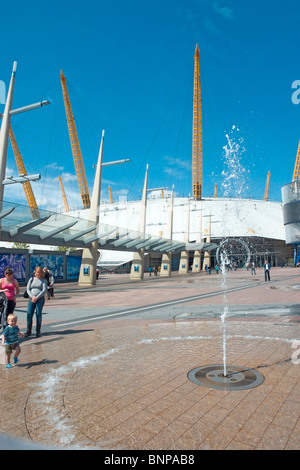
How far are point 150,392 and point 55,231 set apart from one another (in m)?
18.7

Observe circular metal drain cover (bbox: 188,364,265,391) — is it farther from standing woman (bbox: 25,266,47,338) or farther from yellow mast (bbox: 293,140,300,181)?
yellow mast (bbox: 293,140,300,181)

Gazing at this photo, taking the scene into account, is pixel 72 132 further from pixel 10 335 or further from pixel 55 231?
pixel 10 335

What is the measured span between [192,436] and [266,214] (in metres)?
99.5

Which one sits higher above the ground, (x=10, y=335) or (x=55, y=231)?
(x=55, y=231)

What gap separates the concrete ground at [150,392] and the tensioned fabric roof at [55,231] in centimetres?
1170

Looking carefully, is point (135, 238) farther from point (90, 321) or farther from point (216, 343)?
point (216, 343)

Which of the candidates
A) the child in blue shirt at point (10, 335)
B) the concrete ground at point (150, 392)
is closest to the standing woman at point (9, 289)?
the concrete ground at point (150, 392)

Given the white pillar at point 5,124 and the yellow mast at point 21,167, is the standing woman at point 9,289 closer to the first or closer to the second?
the white pillar at point 5,124

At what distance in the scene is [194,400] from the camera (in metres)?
3.76

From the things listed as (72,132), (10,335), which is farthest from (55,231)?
(72,132)

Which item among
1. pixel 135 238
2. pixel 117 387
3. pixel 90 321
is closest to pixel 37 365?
pixel 117 387

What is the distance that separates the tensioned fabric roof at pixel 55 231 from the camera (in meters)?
17.9

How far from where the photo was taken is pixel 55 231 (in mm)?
21500

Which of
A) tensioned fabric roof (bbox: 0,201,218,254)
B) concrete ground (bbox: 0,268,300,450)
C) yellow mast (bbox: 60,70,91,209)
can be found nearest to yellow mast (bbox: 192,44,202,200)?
yellow mast (bbox: 60,70,91,209)
